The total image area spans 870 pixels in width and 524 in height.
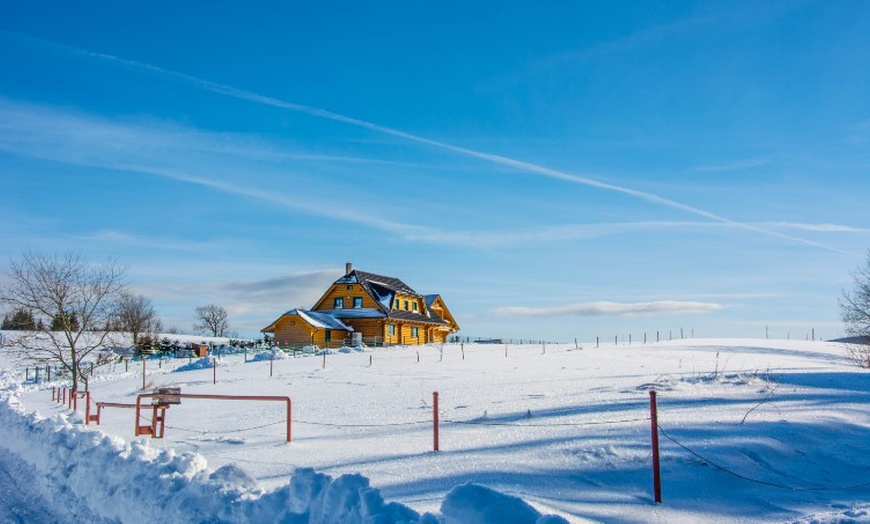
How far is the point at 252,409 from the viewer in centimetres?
2014

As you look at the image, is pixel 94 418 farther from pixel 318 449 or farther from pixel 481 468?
pixel 481 468

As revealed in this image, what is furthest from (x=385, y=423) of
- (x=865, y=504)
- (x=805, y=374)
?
(x=805, y=374)

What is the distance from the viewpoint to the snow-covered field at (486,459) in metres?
7.63

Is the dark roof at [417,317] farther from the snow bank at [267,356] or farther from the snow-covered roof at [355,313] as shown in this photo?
the snow bank at [267,356]

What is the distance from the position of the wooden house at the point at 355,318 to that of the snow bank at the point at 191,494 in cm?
4235

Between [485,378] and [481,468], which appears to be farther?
[485,378]

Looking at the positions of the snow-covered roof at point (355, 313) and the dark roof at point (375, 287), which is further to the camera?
the dark roof at point (375, 287)

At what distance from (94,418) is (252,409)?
169 inches

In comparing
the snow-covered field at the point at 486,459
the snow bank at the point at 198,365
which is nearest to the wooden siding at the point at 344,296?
the snow bank at the point at 198,365

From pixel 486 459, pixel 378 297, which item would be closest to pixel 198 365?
pixel 378 297

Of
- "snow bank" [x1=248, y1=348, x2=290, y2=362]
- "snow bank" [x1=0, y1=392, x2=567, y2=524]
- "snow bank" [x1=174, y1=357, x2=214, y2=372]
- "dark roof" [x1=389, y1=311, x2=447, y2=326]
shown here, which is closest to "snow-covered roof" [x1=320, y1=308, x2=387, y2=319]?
"dark roof" [x1=389, y1=311, x2=447, y2=326]

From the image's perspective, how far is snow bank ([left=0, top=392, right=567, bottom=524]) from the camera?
19.0 feet

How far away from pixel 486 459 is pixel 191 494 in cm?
444

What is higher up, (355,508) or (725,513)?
(355,508)
